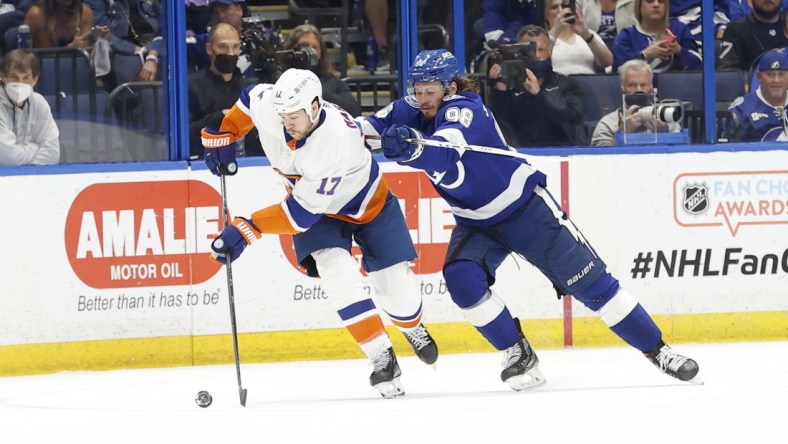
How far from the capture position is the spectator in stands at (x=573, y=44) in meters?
6.63

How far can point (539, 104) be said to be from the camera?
21.8 ft

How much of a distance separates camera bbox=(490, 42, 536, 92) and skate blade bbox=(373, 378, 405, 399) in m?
1.90

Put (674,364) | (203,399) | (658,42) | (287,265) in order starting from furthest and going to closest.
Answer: (658,42) < (287,265) < (674,364) < (203,399)

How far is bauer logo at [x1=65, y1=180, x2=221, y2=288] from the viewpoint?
Answer: 6211mm

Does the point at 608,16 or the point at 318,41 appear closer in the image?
the point at 318,41

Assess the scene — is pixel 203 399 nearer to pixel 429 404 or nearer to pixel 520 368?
pixel 429 404

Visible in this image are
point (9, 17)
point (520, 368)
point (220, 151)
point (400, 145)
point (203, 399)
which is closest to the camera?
point (400, 145)

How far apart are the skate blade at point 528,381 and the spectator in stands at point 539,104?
1.50 meters

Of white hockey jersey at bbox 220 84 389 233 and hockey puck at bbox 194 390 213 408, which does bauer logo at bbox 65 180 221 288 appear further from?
hockey puck at bbox 194 390 213 408

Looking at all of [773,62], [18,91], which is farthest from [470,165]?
[773,62]

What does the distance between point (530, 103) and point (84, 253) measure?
218cm

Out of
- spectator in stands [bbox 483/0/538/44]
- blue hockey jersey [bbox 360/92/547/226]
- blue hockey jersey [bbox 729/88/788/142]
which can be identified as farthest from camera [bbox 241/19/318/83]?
blue hockey jersey [bbox 729/88/788/142]

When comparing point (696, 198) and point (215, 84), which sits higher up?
point (215, 84)

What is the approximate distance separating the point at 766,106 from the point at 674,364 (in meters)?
2.04
